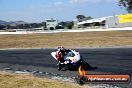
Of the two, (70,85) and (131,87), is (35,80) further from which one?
(131,87)

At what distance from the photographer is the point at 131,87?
14.1 meters

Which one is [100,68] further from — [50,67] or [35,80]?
[35,80]

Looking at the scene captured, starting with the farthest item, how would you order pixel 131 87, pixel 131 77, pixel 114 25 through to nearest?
pixel 114 25 → pixel 131 77 → pixel 131 87

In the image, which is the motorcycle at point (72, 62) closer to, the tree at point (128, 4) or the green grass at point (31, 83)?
the green grass at point (31, 83)

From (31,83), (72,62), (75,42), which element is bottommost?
(75,42)

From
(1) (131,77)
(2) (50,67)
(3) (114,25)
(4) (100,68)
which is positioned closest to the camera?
(1) (131,77)

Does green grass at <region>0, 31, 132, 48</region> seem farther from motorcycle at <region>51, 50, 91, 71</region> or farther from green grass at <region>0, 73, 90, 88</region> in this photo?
green grass at <region>0, 73, 90, 88</region>

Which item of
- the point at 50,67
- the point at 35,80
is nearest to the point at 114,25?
the point at 50,67

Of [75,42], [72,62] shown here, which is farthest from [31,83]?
[75,42]

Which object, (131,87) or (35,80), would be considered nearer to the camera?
(131,87)

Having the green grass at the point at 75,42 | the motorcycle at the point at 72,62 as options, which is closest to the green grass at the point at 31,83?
the motorcycle at the point at 72,62

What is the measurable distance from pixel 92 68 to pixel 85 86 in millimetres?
5454

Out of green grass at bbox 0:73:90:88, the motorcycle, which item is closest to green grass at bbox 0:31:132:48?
the motorcycle

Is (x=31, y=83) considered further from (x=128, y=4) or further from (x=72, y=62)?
(x=128, y=4)
